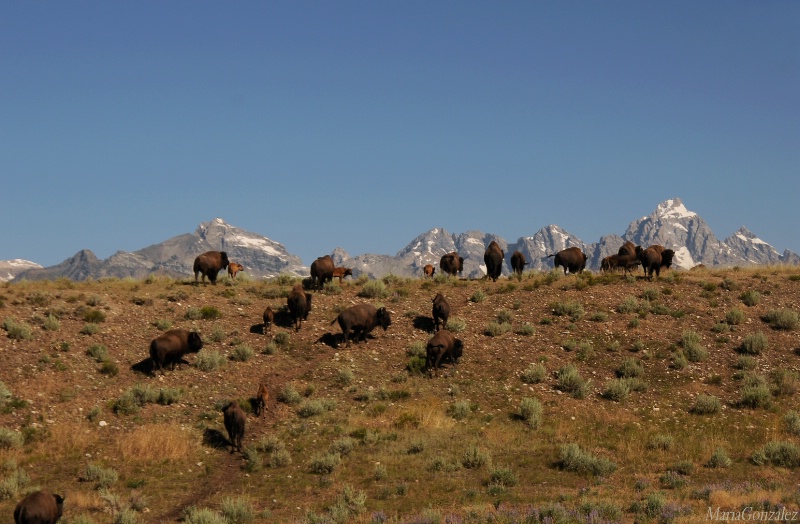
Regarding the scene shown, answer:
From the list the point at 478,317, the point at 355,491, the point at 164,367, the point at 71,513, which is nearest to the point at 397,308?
the point at 478,317

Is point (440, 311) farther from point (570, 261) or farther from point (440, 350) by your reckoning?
point (570, 261)

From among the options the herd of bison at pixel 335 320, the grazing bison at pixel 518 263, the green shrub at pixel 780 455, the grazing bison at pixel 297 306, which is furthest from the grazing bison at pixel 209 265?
the green shrub at pixel 780 455

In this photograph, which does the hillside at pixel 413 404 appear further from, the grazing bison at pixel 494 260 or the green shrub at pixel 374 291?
the grazing bison at pixel 494 260

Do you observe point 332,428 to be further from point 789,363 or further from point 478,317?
point 789,363

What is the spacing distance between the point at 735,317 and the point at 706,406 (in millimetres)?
9488

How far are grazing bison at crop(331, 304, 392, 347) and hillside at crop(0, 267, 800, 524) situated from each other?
2.71 ft

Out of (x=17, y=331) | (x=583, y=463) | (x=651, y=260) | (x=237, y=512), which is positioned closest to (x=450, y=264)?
(x=651, y=260)

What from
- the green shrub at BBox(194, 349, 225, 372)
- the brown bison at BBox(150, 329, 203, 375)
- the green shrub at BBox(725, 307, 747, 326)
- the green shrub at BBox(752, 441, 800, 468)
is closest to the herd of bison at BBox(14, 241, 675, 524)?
the brown bison at BBox(150, 329, 203, 375)

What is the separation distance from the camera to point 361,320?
104ft

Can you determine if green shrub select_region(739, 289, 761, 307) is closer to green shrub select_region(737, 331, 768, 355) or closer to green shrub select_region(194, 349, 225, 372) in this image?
green shrub select_region(737, 331, 768, 355)

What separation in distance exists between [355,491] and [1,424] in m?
11.4

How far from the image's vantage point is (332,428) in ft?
80.8

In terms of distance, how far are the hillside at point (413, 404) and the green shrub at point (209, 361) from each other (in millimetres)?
159

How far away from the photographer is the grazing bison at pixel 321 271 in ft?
125
